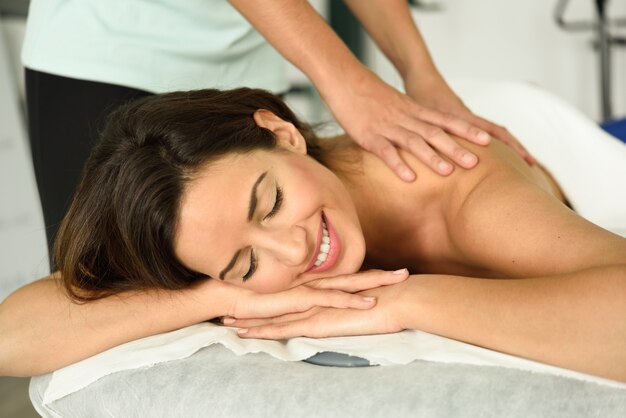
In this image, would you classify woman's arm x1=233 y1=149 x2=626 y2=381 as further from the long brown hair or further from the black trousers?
the black trousers

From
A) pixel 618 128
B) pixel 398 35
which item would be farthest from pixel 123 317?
pixel 618 128

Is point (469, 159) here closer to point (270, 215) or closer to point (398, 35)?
point (270, 215)

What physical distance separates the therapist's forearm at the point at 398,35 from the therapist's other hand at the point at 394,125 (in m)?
0.34

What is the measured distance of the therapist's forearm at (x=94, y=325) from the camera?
4.30ft

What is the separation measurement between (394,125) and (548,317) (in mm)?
612

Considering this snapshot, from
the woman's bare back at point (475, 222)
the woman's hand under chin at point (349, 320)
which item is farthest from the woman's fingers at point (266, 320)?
the woman's bare back at point (475, 222)

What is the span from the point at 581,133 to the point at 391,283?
91 centimetres

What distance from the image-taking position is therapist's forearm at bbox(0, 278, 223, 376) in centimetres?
131

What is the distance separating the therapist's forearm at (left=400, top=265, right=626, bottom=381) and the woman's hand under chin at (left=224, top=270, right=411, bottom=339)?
0.06 meters

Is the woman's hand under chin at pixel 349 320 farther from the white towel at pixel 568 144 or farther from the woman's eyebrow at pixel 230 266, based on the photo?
the white towel at pixel 568 144

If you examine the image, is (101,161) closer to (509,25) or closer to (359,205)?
(359,205)

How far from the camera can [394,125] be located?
1503mm

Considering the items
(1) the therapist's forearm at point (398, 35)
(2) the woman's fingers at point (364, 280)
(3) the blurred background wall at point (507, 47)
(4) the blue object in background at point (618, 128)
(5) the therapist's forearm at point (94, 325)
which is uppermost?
(1) the therapist's forearm at point (398, 35)

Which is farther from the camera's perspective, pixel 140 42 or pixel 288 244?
pixel 140 42
